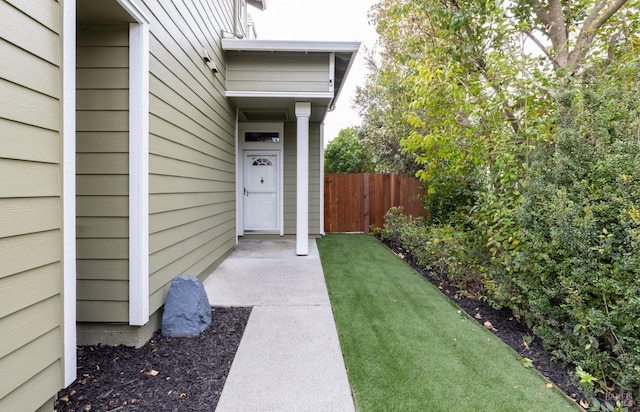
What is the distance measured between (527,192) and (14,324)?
3302 mm

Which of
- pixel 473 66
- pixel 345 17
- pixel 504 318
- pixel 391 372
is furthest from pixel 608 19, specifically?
pixel 345 17

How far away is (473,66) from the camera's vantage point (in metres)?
4.42

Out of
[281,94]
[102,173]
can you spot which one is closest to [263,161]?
[281,94]

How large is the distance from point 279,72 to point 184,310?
3776 millimetres

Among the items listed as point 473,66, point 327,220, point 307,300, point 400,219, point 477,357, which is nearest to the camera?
point 477,357

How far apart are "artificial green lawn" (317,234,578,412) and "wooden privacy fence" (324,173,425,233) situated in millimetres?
4457

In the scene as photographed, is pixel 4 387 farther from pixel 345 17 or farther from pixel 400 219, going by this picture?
pixel 345 17

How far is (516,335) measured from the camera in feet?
9.46

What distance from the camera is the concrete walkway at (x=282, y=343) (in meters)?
1.95

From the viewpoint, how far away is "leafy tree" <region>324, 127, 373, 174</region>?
448 inches

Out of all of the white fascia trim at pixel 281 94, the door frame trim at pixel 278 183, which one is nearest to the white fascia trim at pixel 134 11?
the white fascia trim at pixel 281 94

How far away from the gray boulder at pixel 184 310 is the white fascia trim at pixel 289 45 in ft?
11.6

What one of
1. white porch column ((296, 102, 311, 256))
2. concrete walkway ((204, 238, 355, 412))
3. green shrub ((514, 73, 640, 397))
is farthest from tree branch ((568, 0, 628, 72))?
concrete walkway ((204, 238, 355, 412))

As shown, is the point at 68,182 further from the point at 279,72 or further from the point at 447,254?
the point at 447,254
